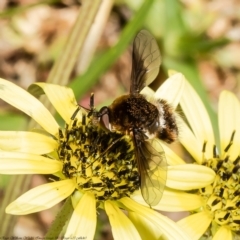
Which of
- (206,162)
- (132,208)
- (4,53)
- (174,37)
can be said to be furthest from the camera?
(4,53)

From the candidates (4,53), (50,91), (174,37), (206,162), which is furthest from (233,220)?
(4,53)

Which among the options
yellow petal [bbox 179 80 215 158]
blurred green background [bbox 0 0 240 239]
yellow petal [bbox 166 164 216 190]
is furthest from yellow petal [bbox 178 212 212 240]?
blurred green background [bbox 0 0 240 239]

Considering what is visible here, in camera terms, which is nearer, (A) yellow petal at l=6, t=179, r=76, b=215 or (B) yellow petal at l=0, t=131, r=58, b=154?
(A) yellow petal at l=6, t=179, r=76, b=215

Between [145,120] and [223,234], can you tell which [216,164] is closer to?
[223,234]

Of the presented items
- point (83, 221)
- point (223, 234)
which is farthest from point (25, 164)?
point (223, 234)

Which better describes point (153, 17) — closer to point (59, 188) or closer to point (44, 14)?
point (44, 14)

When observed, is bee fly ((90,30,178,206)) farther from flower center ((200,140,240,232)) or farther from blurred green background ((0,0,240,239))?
blurred green background ((0,0,240,239))

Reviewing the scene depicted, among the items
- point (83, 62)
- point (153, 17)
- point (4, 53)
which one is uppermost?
point (153, 17)
